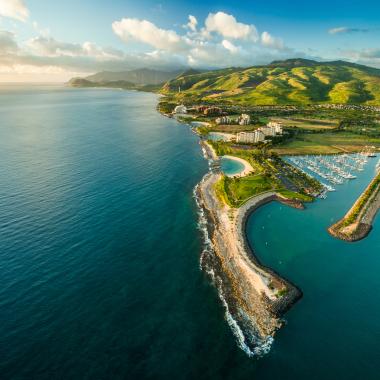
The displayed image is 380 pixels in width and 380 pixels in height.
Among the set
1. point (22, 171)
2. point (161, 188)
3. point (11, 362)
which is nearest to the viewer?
point (11, 362)

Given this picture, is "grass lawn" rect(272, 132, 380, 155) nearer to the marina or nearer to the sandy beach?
the marina

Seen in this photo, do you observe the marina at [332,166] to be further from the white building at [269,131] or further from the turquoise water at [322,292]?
the white building at [269,131]

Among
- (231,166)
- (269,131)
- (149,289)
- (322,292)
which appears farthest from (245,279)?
(269,131)

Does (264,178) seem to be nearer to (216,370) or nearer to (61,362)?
(216,370)

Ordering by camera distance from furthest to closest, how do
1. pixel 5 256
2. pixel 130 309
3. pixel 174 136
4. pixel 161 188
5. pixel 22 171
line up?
pixel 174 136 → pixel 22 171 → pixel 161 188 → pixel 5 256 → pixel 130 309

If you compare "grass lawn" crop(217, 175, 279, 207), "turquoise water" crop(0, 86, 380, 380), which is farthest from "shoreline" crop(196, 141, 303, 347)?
"grass lawn" crop(217, 175, 279, 207)

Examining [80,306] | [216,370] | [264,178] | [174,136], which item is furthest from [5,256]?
[174,136]

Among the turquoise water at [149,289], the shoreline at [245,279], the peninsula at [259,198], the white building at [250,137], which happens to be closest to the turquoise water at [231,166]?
the peninsula at [259,198]
